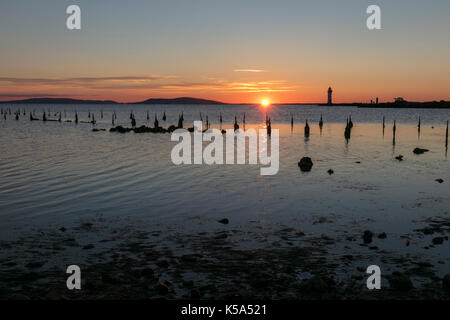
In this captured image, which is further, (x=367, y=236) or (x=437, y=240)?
(x=367, y=236)

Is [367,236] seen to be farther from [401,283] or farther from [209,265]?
[209,265]

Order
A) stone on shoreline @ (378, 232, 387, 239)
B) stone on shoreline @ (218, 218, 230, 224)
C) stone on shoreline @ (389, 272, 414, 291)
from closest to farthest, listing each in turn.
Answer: stone on shoreline @ (389, 272, 414, 291)
stone on shoreline @ (378, 232, 387, 239)
stone on shoreline @ (218, 218, 230, 224)

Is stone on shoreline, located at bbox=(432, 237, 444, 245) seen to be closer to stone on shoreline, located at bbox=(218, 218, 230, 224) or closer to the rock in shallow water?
stone on shoreline, located at bbox=(218, 218, 230, 224)

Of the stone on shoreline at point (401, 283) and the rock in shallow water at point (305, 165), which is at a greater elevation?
the rock in shallow water at point (305, 165)

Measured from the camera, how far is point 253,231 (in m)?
13.1

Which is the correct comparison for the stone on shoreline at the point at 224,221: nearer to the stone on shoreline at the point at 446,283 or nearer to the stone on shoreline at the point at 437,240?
the stone on shoreline at the point at 437,240

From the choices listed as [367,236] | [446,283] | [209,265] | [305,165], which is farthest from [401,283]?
[305,165]

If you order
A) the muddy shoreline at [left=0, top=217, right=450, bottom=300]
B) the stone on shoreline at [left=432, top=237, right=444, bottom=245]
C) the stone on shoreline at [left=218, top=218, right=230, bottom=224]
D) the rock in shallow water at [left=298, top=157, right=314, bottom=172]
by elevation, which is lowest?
the muddy shoreline at [left=0, top=217, right=450, bottom=300]

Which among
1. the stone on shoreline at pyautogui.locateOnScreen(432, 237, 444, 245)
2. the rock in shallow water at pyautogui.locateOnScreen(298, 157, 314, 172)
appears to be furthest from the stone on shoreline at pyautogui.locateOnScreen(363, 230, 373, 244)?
the rock in shallow water at pyautogui.locateOnScreen(298, 157, 314, 172)

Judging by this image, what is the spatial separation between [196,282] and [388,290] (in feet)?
14.6

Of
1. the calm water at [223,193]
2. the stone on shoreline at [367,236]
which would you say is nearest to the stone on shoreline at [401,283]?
the calm water at [223,193]

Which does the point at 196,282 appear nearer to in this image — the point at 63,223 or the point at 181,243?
the point at 181,243

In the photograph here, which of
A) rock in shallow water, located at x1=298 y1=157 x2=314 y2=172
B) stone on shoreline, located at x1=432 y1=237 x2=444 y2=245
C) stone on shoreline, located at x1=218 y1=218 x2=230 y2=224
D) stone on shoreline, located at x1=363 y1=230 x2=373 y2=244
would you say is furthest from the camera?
rock in shallow water, located at x1=298 y1=157 x2=314 y2=172

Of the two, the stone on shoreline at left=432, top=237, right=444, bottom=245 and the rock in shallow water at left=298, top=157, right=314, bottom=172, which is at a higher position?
the rock in shallow water at left=298, top=157, right=314, bottom=172
